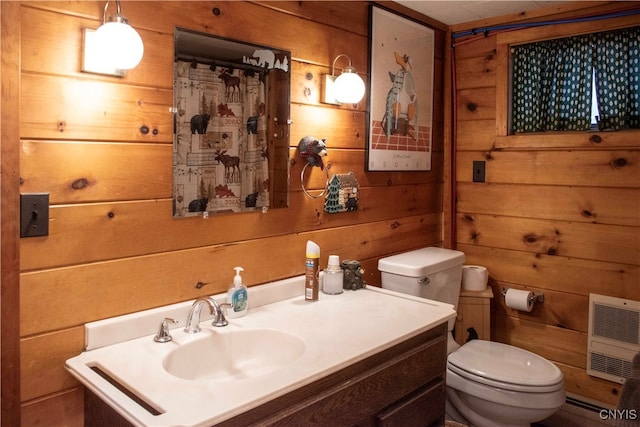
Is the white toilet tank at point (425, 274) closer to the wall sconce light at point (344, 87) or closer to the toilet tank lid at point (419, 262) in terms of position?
the toilet tank lid at point (419, 262)

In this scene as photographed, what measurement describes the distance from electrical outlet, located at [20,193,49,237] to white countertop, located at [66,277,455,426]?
309mm

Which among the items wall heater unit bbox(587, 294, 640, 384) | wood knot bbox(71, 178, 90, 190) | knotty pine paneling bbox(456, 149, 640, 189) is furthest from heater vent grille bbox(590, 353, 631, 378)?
wood knot bbox(71, 178, 90, 190)

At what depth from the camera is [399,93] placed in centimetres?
251

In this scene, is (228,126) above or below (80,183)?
above

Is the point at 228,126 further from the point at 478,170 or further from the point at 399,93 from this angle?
the point at 478,170

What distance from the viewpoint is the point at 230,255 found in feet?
5.88

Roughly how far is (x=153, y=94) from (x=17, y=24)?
1.29ft

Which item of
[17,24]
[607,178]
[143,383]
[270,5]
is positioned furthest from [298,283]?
[607,178]

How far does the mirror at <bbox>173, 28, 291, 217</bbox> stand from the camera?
1617 millimetres

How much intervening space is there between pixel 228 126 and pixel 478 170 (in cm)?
157

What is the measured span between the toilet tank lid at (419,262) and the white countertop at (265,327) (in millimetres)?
210

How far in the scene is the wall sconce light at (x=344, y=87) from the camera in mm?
2051

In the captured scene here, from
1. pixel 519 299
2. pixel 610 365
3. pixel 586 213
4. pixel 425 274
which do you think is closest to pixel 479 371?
pixel 425 274

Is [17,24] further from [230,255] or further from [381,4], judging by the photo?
[381,4]
